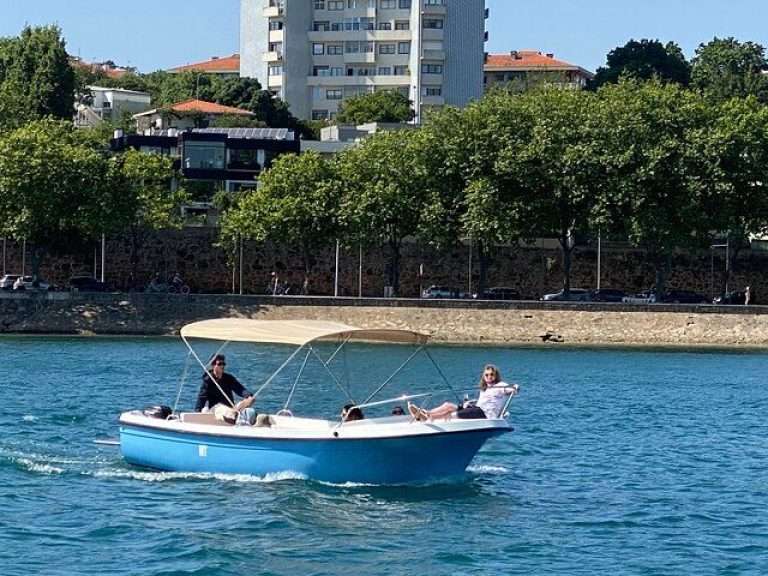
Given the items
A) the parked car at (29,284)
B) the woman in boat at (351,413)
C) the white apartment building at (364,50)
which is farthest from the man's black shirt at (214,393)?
the white apartment building at (364,50)

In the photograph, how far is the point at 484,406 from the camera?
28906 mm

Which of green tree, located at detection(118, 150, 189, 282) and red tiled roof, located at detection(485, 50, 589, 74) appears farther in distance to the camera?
red tiled roof, located at detection(485, 50, 589, 74)

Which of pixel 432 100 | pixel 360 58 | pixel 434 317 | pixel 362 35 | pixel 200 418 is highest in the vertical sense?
pixel 362 35

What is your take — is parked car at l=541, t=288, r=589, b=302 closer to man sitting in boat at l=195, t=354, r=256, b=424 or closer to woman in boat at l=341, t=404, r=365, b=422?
man sitting in boat at l=195, t=354, r=256, b=424

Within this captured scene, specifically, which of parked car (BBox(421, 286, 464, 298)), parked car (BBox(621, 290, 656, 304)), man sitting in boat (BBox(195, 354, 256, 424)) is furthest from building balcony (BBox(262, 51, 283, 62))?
man sitting in boat (BBox(195, 354, 256, 424))

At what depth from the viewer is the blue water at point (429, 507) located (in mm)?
23953

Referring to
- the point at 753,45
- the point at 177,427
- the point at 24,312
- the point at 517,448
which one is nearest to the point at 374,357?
the point at 24,312

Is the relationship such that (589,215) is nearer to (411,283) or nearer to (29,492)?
(411,283)

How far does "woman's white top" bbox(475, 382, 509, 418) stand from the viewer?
28.9 meters

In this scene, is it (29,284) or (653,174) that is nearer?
(653,174)

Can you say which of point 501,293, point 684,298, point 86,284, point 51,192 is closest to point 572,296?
point 501,293

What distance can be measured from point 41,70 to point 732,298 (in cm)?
6098

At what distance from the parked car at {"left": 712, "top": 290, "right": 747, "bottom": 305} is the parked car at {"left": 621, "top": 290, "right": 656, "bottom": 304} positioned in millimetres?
3572

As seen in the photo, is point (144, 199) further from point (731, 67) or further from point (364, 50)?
point (731, 67)
